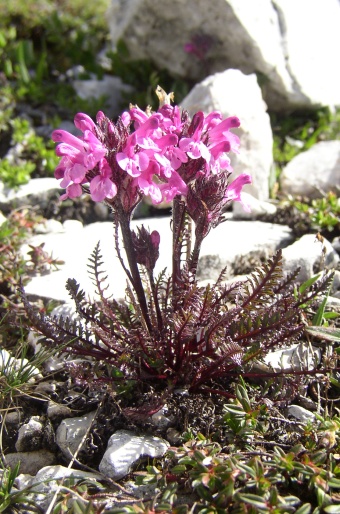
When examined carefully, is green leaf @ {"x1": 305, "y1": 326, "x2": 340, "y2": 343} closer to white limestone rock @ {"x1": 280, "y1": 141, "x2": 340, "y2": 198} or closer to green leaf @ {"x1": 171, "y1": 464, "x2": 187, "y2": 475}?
green leaf @ {"x1": 171, "y1": 464, "x2": 187, "y2": 475}

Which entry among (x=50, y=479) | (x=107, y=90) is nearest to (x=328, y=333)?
(x=50, y=479)

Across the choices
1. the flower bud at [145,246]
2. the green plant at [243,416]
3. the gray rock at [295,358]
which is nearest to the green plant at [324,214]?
the gray rock at [295,358]

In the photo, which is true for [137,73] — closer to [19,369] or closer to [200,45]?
[200,45]

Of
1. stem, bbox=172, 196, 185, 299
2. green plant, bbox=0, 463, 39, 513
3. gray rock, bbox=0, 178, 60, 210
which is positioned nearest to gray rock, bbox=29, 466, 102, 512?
green plant, bbox=0, 463, 39, 513

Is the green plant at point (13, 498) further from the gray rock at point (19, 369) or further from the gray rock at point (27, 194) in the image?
the gray rock at point (27, 194)

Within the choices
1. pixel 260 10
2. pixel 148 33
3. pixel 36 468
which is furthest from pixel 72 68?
pixel 36 468

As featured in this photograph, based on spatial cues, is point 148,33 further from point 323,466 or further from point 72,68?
point 323,466
